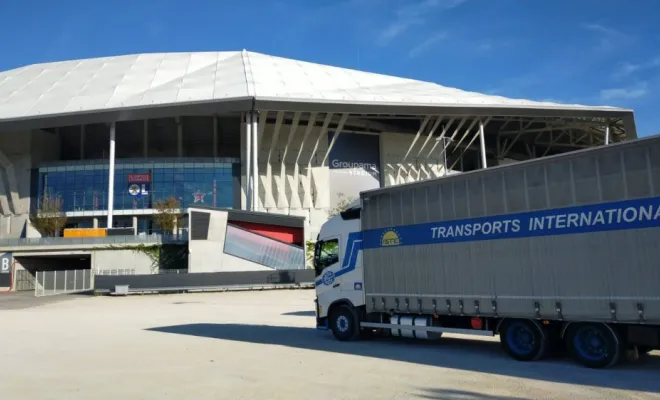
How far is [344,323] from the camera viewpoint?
14047 millimetres

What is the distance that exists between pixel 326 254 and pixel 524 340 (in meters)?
5.87

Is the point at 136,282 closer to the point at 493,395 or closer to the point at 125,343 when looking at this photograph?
the point at 125,343

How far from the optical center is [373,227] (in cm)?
1354

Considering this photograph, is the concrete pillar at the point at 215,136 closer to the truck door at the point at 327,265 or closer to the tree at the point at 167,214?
the tree at the point at 167,214

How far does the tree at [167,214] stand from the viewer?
55438 mm

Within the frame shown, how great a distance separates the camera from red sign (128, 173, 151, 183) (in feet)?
196

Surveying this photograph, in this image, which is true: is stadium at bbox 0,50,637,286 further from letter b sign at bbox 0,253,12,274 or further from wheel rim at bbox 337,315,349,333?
wheel rim at bbox 337,315,349,333

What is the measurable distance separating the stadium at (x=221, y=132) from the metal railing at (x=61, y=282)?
6.45 meters

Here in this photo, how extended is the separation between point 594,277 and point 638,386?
1920 mm

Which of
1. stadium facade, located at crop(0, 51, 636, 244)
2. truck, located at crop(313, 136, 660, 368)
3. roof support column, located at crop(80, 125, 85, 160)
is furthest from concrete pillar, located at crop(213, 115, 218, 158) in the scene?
truck, located at crop(313, 136, 660, 368)

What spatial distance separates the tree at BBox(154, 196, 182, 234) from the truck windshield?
4269cm

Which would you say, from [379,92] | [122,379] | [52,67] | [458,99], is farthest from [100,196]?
[122,379]

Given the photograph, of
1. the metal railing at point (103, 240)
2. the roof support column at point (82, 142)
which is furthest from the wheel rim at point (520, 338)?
the roof support column at point (82, 142)

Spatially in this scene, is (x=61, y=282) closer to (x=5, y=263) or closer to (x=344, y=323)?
(x=5, y=263)
